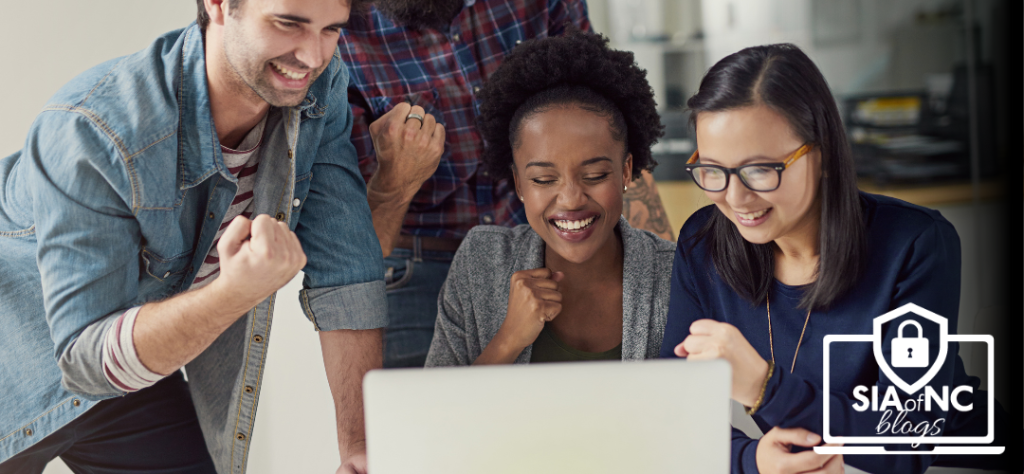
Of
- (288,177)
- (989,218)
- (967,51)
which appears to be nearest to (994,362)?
(989,218)

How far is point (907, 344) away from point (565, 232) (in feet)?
1.83

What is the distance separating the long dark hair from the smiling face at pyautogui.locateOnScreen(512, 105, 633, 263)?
→ 0.20 metres

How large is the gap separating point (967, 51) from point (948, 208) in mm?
260

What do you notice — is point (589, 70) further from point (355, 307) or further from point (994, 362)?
point (994, 362)

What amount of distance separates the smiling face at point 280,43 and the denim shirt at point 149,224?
3.5 inches

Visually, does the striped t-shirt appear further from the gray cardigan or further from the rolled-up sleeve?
the gray cardigan

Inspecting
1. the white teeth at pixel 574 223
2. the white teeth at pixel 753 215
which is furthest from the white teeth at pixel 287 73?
the white teeth at pixel 753 215

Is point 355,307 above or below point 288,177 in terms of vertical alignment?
below

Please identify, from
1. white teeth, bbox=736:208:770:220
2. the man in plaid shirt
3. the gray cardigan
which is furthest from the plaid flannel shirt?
white teeth, bbox=736:208:770:220

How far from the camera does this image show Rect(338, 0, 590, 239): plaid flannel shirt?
1.37 meters

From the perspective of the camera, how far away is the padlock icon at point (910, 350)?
107 centimetres

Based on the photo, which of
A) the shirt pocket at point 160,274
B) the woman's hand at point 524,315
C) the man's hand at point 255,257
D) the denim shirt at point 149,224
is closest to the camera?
the man's hand at point 255,257

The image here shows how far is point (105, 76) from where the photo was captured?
112 centimetres

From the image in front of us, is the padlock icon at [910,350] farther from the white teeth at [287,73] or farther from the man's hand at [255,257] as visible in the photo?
the white teeth at [287,73]
